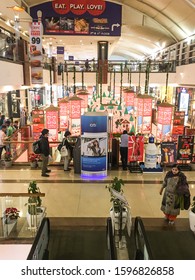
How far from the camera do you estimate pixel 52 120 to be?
1113 centimetres

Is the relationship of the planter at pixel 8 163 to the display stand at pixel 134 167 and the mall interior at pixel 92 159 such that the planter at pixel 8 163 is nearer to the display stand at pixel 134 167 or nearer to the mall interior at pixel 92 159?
the mall interior at pixel 92 159

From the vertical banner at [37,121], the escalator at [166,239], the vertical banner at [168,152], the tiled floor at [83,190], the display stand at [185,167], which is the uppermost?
the vertical banner at [37,121]

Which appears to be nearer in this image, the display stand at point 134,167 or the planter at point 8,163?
the display stand at point 134,167

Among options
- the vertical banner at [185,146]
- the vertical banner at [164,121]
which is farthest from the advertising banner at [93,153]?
the vertical banner at [164,121]

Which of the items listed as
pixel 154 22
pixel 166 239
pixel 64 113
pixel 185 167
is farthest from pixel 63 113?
pixel 154 22

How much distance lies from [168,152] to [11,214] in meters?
5.48

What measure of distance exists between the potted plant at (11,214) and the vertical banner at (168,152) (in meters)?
5.22

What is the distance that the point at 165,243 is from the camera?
5.19 m

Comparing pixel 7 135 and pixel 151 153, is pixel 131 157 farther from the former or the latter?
pixel 7 135

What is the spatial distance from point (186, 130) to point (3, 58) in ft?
25.8

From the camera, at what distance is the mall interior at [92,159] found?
5.14 m

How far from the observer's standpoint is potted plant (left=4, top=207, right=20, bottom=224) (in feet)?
17.9

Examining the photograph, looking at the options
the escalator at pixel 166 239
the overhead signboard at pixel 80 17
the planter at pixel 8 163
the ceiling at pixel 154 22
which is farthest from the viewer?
the overhead signboard at pixel 80 17

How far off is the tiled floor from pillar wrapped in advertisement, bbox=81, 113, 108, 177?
1.27ft
